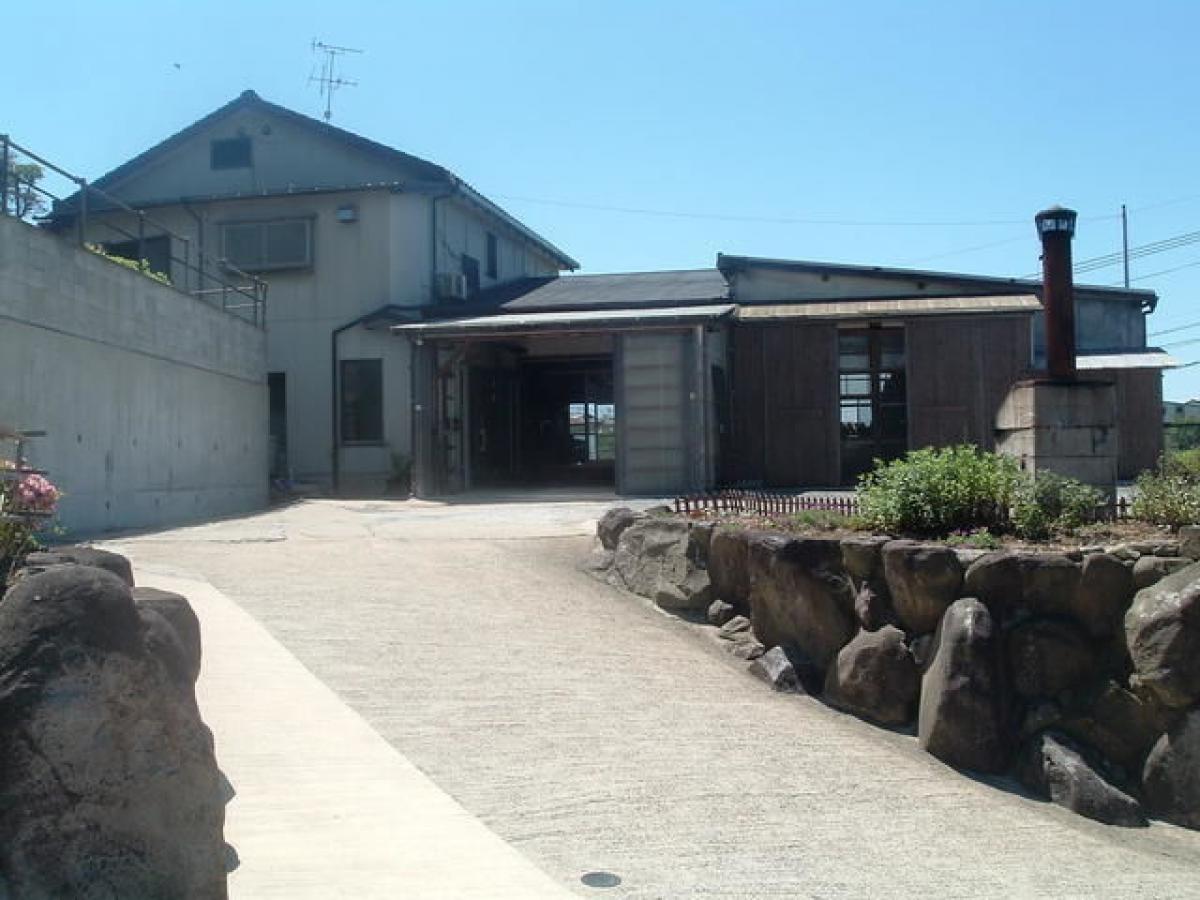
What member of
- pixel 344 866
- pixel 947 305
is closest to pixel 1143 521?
pixel 344 866

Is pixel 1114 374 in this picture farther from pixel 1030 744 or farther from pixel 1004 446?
pixel 1030 744

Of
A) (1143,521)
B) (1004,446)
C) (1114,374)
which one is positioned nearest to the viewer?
(1143,521)

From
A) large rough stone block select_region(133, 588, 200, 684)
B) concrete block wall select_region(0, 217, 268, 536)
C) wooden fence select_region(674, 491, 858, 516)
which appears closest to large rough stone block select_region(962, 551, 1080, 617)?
wooden fence select_region(674, 491, 858, 516)

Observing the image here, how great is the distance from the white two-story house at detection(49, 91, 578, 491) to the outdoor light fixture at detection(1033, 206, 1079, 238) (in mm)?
14086

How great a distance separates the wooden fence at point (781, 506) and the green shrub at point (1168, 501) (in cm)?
18

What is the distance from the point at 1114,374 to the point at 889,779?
17228mm

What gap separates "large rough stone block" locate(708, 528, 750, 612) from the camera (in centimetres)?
988

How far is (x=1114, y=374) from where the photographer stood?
70.3 feet

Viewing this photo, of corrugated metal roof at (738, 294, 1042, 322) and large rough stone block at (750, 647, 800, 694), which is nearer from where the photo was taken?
large rough stone block at (750, 647, 800, 694)

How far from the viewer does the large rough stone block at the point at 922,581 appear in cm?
809

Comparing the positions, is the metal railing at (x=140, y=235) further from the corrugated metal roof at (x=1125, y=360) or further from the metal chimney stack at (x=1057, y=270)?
the corrugated metal roof at (x=1125, y=360)

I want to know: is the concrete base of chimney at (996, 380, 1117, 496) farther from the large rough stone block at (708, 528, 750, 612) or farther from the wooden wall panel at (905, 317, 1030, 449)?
the wooden wall panel at (905, 317, 1030, 449)

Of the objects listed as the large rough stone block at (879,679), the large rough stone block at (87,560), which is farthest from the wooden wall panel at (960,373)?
the large rough stone block at (87,560)

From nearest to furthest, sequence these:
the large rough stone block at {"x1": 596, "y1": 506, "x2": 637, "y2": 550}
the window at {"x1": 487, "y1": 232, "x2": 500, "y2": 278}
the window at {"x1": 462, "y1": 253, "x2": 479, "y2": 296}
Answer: the large rough stone block at {"x1": 596, "y1": 506, "x2": 637, "y2": 550}
the window at {"x1": 462, "y1": 253, "x2": 479, "y2": 296}
the window at {"x1": 487, "y1": 232, "x2": 500, "y2": 278}
